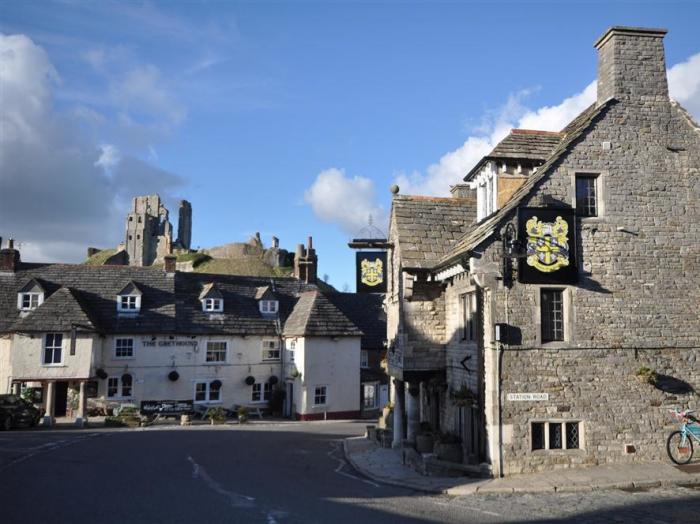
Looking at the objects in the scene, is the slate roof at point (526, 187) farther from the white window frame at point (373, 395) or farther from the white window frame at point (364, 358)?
the white window frame at point (364, 358)

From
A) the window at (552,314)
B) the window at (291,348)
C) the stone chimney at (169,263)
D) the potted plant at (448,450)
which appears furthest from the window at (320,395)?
the window at (552,314)

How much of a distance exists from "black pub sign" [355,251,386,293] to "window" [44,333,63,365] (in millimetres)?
19453

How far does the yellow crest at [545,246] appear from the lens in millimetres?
15570

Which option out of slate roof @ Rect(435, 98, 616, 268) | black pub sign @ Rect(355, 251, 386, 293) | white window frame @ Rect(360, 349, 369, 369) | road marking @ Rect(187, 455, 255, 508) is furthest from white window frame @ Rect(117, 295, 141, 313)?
slate roof @ Rect(435, 98, 616, 268)

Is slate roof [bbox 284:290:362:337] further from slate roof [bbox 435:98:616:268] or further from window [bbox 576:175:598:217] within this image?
window [bbox 576:175:598:217]

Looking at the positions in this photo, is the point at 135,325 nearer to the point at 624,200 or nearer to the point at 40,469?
the point at 40,469

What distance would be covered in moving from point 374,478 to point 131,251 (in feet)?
350

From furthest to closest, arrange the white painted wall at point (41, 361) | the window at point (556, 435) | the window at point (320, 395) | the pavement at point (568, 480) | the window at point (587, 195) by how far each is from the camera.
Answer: the window at point (320, 395), the white painted wall at point (41, 361), the window at point (587, 195), the window at point (556, 435), the pavement at point (568, 480)

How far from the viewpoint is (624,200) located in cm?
1617

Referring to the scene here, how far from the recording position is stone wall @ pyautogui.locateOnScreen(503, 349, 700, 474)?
49.4 feet

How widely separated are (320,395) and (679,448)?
23.6m

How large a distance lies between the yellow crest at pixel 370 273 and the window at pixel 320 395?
1578 centimetres

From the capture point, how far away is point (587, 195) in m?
16.3

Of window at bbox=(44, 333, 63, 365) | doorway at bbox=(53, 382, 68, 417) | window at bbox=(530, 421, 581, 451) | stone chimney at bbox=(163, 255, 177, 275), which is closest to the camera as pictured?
window at bbox=(530, 421, 581, 451)
